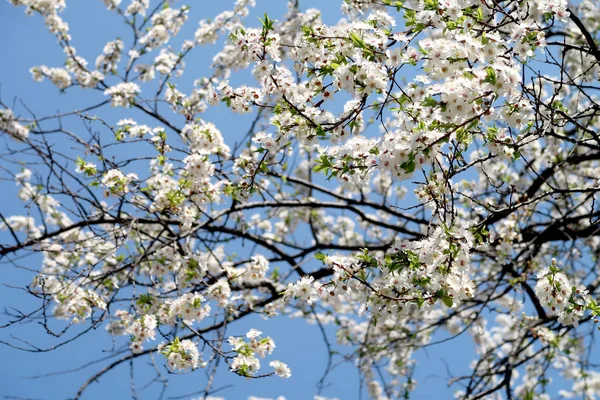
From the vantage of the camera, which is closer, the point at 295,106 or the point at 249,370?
the point at 295,106

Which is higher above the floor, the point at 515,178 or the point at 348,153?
the point at 515,178

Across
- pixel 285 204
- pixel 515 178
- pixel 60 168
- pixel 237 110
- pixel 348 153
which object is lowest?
pixel 348 153

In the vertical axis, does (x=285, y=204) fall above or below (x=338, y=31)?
above

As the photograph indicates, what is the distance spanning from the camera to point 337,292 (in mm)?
3021

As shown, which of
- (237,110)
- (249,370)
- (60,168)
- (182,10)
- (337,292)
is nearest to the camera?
(337,292)

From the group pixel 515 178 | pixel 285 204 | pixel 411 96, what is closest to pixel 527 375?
pixel 515 178

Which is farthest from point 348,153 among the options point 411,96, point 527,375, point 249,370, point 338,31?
point 527,375

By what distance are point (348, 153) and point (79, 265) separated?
418 cm

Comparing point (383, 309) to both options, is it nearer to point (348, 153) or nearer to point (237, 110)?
point (348, 153)

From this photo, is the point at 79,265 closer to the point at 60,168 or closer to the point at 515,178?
the point at 60,168

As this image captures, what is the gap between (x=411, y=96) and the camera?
294 cm

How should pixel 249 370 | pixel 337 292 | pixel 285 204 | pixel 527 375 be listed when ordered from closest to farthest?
1. pixel 337 292
2. pixel 249 370
3. pixel 285 204
4. pixel 527 375

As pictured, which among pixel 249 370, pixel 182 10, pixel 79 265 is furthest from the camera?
pixel 182 10

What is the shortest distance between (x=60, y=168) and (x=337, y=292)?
2267mm
